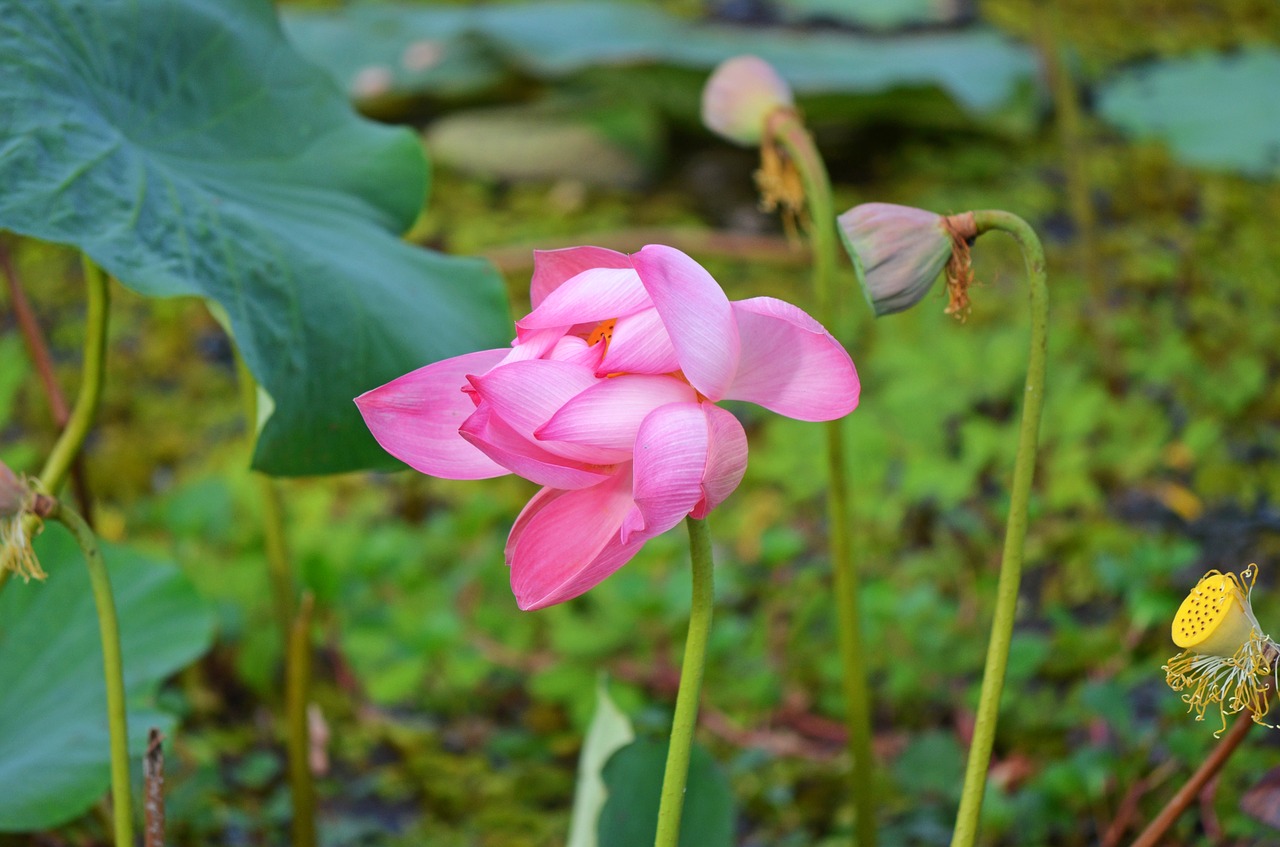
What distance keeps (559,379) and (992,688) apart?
202mm

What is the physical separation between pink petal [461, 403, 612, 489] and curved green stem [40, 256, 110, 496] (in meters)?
0.28

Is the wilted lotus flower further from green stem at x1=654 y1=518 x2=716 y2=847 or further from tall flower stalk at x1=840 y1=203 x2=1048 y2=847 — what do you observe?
green stem at x1=654 y1=518 x2=716 y2=847

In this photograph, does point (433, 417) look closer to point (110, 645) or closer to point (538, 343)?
point (538, 343)

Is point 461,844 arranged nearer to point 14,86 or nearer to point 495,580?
point 495,580

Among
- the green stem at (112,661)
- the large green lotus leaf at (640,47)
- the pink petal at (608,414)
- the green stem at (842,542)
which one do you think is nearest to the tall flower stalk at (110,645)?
the green stem at (112,661)

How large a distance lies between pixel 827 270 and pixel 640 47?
1433 millimetres

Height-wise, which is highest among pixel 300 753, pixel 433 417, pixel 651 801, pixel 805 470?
pixel 433 417

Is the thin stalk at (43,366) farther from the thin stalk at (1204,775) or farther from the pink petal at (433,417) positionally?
the thin stalk at (1204,775)

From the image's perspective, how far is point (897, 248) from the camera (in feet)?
1.27

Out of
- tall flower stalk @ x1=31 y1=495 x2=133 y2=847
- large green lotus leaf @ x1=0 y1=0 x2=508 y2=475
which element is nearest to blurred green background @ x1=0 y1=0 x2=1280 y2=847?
large green lotus leaf @ x1=0 y1=0 x2=508 y2=475

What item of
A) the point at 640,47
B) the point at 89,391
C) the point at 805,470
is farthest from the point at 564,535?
the point at 640,47

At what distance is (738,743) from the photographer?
0.95 metres

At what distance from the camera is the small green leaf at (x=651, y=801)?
52 centimetres

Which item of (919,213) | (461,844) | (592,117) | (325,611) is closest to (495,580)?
(325,611)
